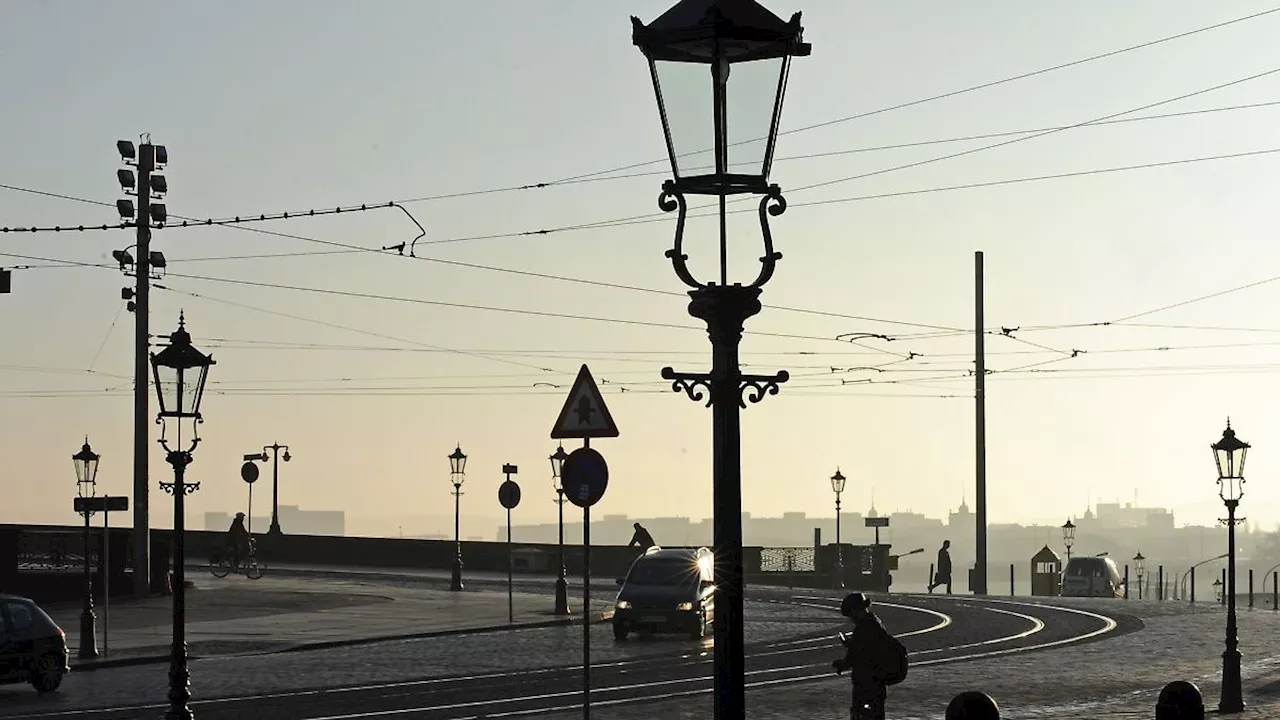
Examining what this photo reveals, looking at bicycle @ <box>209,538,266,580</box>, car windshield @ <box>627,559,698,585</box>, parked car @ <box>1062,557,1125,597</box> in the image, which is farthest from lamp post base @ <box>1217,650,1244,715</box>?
parked car @ <box>1062,557,1125,597</box>

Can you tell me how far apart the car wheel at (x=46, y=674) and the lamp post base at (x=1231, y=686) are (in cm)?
1443

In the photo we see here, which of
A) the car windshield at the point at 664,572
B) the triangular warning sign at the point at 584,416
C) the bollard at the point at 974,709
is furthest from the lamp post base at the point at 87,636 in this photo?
the bollard at the point at 974,709

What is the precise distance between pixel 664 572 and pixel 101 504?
10871 millimetres

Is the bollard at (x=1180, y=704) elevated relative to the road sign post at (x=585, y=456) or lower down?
lower down

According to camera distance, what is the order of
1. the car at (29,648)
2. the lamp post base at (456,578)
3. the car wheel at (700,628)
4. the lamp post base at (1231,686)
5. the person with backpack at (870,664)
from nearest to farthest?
the person with backpack at (870,664) < the lamp post base at (1231,686) < the car at (29,648) < the car wheel at (700,628) < the lamp post base at (456,578)

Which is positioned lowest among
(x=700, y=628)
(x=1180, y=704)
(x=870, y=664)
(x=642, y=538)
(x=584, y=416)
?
(x=700, y=628)

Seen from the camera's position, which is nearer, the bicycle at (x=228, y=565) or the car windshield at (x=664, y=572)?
the car windshield at (x=664, y=572)

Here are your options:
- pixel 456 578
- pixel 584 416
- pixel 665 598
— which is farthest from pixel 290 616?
pixel 584 416

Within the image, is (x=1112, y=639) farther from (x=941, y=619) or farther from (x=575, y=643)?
(x=575, y=643)

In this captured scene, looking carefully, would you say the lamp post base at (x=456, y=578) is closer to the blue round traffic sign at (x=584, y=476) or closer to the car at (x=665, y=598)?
the car at (x=665, y=598)

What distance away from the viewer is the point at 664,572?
120ft

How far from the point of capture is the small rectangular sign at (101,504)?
30.1m

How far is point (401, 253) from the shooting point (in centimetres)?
3922

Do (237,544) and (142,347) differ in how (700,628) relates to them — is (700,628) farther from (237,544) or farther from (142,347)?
(237,544)
